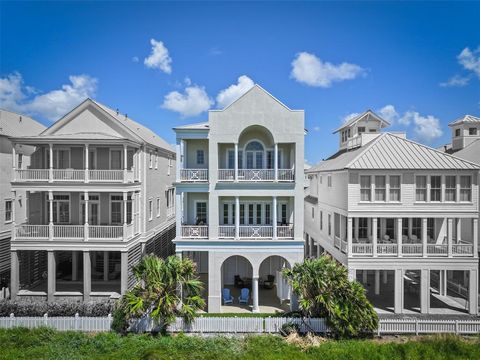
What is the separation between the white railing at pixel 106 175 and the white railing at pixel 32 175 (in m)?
2.77

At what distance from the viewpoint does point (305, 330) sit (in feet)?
53.8

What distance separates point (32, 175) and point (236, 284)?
51.7 feet

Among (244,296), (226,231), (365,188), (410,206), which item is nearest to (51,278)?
(226,231)

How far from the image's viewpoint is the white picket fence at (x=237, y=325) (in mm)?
16344

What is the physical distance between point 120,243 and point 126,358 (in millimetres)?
8224

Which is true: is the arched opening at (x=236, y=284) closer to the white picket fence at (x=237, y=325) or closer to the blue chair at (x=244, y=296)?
the blue chair at (x=244, y=296)

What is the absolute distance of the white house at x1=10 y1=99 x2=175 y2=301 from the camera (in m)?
20.4

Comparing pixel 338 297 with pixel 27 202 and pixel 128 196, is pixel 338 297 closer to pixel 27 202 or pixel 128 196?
pixel 128 196

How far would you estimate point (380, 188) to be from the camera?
19.8 metres

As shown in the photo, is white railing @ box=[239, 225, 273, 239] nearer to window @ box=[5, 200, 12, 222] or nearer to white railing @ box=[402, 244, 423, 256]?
white railing @ box=[402, 244, 423, 256]

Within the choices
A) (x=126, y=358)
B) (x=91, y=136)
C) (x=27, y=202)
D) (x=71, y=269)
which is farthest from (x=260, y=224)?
(x=27, y=202)

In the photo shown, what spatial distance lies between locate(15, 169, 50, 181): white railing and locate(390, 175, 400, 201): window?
2215cm

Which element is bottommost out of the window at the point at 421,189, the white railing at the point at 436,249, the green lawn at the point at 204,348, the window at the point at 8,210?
the green lawn at the point at 204,348

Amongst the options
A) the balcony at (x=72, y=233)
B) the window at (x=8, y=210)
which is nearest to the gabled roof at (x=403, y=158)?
the balcony at (x=72, y=233)
